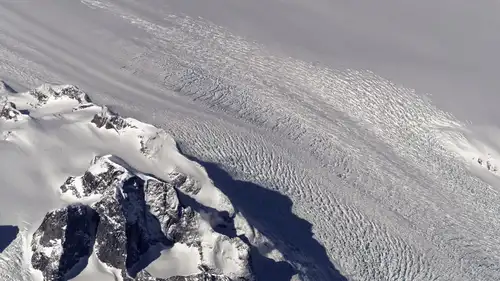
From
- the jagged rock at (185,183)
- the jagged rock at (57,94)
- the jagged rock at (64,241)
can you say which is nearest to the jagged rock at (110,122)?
the jagged rock at (57,94)

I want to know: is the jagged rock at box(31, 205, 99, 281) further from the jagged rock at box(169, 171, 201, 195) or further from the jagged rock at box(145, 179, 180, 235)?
the jagged rock at box(169, 171, 201, 195)

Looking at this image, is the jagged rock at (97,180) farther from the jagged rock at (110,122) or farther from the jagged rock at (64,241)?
the jagged rock at (110,122)

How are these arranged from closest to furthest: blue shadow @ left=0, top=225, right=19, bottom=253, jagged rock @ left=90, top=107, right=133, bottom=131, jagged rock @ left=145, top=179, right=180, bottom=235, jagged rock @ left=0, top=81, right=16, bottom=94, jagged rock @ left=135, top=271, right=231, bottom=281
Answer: jagged rock @ left=135, top=271, right=231, bottom=281 → blue shadow @ left=0, top=225, right=19, bottom=253 → jagged rock @ left=145, top=179, right=180, bottom=235 → jagged rock @ left=90, top=107, right=133, bottom=131 → jagged rock @ left=0, top=81, right=16, bottom=94

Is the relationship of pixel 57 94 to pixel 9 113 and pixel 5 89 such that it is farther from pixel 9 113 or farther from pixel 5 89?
pixel 9 113

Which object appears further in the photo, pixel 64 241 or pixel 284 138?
pixel 284 138

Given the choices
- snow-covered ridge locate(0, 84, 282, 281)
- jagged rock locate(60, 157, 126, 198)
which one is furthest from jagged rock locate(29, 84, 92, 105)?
jagged rock locate(60, 157, 126, 198)

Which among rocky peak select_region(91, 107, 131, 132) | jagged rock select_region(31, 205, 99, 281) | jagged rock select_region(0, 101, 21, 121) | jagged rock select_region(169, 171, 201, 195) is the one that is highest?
rocky peak select_region(91, 107, 131, 132)

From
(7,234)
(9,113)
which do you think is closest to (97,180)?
(7,234)
